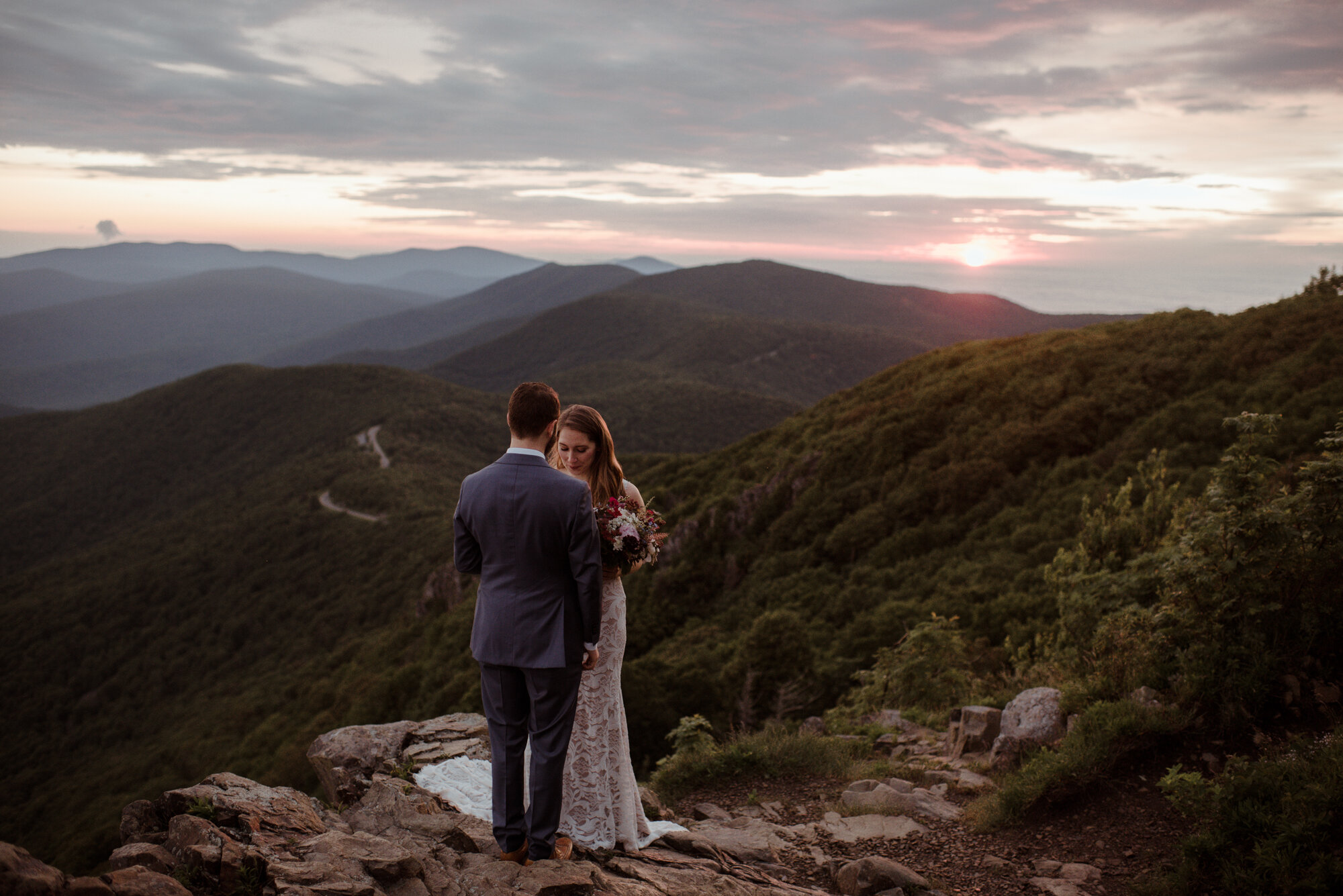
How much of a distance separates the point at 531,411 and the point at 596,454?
1.98ft

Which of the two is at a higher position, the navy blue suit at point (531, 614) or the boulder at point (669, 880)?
the navy blue suit at point (531, 614)

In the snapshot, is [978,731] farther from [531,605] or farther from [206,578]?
[206,578]

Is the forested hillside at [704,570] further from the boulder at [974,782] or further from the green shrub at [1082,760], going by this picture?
the green shrub at [1082,760]

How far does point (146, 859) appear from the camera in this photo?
3.31 metres

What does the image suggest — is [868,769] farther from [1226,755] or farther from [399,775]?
[399,775]

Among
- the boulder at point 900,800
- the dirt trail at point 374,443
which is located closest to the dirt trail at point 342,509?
the dirt trail at point 374,443

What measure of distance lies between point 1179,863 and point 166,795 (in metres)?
5.81

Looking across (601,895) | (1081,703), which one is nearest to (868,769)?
(1081,703)

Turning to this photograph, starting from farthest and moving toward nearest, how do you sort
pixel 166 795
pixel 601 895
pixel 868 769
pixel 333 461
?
pixel 333 461
pixel 868 769
pixel 166 795
pixel 601 895

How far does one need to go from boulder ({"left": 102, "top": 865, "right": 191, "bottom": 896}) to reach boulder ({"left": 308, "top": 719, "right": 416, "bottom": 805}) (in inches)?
98.4

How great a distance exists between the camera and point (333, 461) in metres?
76.4

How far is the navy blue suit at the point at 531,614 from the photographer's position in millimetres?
3602

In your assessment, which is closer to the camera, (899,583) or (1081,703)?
(1081,703)

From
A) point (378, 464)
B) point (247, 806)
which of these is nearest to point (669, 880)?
point (247, 806)
